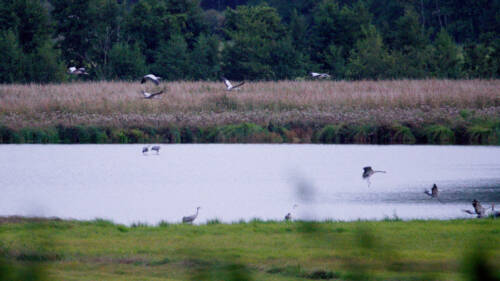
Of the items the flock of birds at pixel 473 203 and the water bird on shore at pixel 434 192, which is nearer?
the flock of birds at pixel 473 203

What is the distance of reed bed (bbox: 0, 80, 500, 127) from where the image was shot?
28.2m

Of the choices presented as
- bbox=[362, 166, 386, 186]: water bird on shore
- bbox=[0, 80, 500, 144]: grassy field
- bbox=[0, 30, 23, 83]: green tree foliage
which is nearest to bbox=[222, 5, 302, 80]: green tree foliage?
bbox=[0, 80, 500, 144]: grassy field

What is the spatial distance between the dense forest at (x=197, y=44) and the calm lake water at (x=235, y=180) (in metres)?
18.9

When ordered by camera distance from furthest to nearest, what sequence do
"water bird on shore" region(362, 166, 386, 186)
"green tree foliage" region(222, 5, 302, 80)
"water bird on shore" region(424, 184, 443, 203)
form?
1. "green tree foliage" region(222, 5, 302, 80)
2. "water bird on shore" region(362, 166, 386, 186)
3. "water bird on shore" region(424, 184, 443, 203)

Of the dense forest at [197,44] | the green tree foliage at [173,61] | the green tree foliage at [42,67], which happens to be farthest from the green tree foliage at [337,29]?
the green tree foliage at [42,67]

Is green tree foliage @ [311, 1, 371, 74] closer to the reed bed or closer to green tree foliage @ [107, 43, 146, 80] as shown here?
green tree foliage @ [107, 43, 146, 80]

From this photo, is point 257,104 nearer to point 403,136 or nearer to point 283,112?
point 283,112

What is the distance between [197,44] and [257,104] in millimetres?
18026

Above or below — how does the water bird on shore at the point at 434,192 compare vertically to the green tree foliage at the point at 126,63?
below

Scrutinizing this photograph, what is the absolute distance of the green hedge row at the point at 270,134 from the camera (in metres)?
25.7

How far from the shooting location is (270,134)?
27.2m

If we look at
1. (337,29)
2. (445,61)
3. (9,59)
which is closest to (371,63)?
(445,61)

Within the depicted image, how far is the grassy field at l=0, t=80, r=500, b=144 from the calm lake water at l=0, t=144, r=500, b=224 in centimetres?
197

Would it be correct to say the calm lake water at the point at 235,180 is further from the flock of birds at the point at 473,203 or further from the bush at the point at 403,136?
the bush at the point at 403,136
